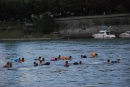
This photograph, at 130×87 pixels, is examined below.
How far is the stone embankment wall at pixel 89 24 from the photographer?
10869 cm

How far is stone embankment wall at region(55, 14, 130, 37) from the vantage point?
108688 mm

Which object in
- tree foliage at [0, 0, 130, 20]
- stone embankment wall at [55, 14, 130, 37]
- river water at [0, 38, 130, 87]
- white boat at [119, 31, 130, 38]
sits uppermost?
tree foliage at [0, 0, 130, 20]

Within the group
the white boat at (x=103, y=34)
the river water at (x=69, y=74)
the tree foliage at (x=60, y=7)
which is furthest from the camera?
the tree foliage at (x=60, y=7)

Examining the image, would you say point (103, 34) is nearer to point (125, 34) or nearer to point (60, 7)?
point (125, 34)

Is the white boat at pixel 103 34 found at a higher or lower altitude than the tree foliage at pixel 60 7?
lower

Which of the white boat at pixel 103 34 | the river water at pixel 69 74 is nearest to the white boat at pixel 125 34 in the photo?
the white boat at pixel 103 34

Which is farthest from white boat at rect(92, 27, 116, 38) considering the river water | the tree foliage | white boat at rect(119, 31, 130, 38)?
→ the river water

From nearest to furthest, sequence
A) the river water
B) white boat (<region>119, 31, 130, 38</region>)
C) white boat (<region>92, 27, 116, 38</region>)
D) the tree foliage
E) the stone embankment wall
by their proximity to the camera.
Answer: the river water
white boat (<region>119, 31, 130, 38</region>)
white boat (<region>92, 27, 116, 38</region>)
the stone embankment wall
the tree foliage

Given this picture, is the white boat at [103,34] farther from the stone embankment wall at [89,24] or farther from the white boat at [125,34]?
the stone embankment wall at [89,24]

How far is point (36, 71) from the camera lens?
46500 millimetres

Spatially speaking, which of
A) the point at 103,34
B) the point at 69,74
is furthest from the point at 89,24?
the point at 69,74

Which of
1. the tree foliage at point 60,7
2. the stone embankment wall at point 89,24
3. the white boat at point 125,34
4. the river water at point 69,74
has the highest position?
the tree foliage at point 60,7

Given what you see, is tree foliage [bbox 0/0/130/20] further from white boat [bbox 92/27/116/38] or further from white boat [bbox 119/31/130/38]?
white boat [bbox 119/31/130/38]

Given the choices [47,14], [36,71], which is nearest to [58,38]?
[47,14]
